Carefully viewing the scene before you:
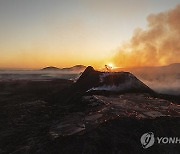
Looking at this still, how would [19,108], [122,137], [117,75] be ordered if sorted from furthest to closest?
[117,75] < [19,108] < [122,137]

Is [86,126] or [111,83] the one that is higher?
[111,83]

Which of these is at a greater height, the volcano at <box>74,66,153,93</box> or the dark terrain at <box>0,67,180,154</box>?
the volcano at <box>74,66,153,93</box>

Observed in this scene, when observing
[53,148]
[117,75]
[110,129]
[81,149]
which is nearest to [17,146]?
[53,148]

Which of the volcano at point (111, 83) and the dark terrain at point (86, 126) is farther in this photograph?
the volcano at point (111, 83)

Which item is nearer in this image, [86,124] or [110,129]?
[110,129]

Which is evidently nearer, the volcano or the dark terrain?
the dark terrain

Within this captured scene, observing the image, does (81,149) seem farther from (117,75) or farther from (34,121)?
(117,75)

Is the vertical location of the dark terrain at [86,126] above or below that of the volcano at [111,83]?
below

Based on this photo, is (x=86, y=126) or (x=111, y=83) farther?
(x=111, y=83)
